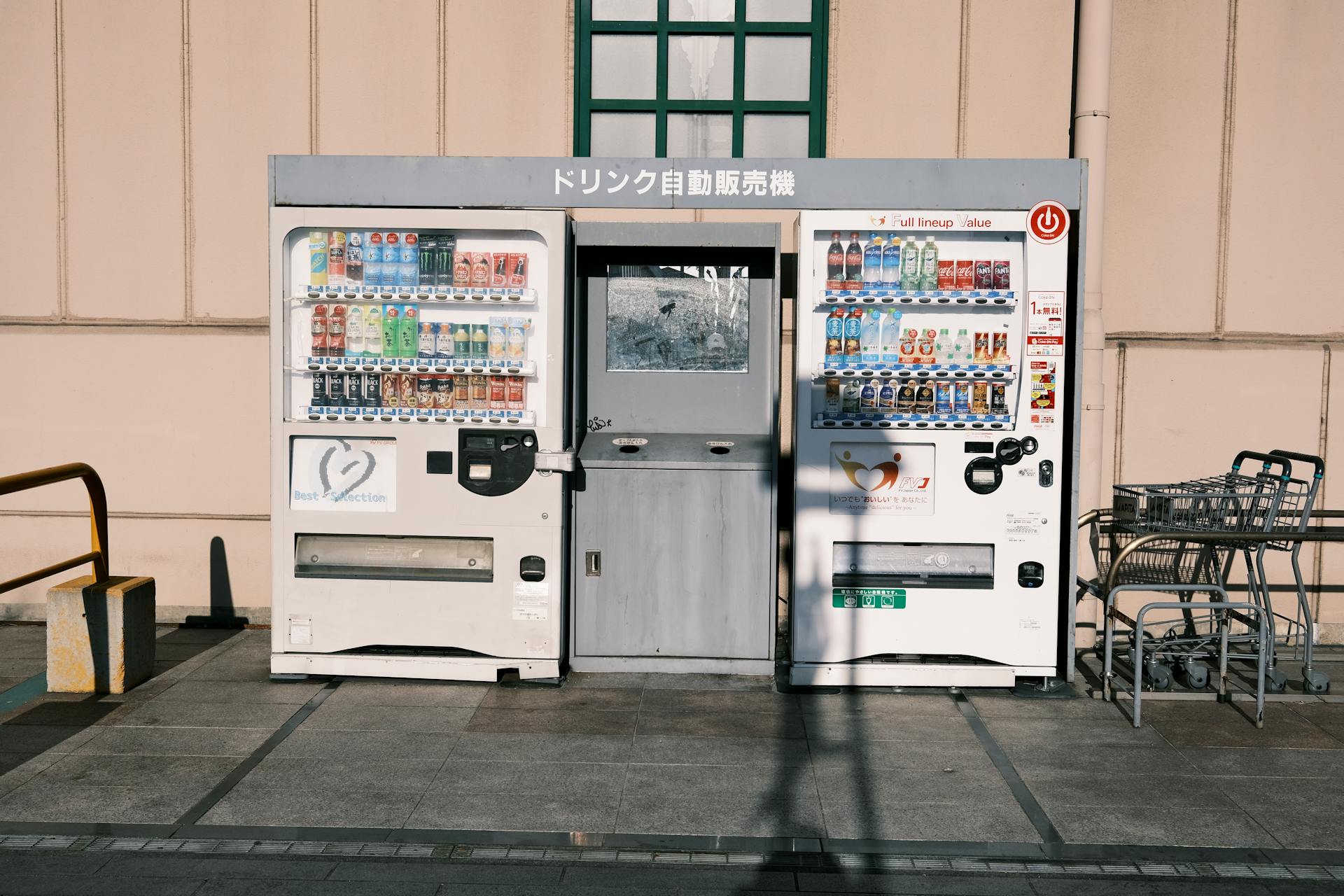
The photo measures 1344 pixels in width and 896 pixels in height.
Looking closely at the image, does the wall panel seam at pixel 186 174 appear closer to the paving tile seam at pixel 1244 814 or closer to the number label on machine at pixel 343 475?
the number label on machine at pixel 343 475

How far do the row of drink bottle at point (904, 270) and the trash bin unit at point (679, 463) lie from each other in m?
0.43

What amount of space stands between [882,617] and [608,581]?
167 cm

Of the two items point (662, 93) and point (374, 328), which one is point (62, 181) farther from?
point (662, 93)

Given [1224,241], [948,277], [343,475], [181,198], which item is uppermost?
[181,198]

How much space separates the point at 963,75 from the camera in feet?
26.6

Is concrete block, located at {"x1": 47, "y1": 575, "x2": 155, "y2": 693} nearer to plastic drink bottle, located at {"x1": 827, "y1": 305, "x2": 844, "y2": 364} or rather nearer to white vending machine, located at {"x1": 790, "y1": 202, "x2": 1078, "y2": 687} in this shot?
white vending machine, located at {"x1": 790, "y1": 202, "x2": 1078, "y2": 687}

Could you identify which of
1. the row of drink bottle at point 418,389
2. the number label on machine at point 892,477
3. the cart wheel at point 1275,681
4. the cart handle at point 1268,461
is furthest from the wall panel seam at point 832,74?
the cart wheel at point 1275,681

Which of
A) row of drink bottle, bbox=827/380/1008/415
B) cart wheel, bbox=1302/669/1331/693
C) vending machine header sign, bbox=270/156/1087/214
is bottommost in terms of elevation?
cart wheel, bbox=1302/669/1331/693

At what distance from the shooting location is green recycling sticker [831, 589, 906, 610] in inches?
266

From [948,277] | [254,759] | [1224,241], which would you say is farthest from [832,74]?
[254,759]

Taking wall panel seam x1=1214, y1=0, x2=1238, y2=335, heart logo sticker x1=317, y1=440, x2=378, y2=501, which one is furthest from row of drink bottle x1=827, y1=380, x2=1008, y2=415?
heart logo sticker x1=317, y1=440, x2=378, y2=501

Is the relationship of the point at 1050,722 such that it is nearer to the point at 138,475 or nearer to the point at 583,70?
the point at 583,70

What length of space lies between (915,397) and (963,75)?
9.20 feet

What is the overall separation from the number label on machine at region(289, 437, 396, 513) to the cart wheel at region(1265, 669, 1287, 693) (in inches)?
213
